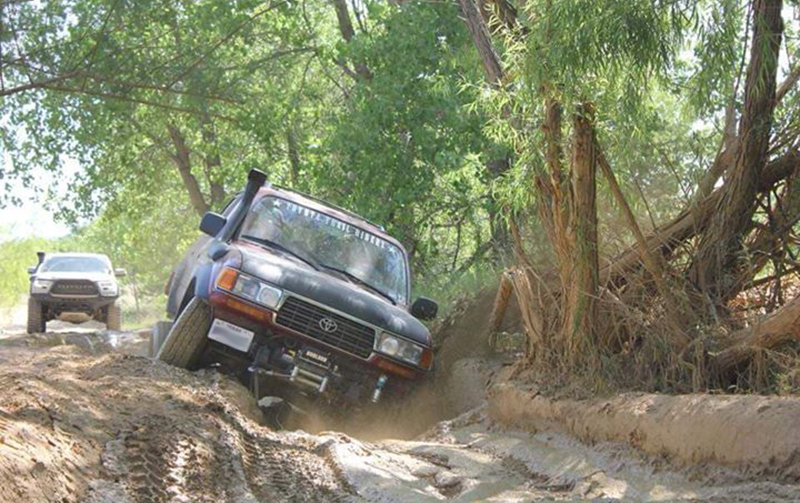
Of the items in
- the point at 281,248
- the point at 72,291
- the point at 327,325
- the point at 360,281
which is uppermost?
the point at 281,248

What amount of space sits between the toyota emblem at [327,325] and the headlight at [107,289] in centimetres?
1350

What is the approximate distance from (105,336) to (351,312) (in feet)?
31.6

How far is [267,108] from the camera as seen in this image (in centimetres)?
1897

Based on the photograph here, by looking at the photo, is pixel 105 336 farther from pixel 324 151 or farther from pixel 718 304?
pixel 718 304

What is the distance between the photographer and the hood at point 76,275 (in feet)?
67.3

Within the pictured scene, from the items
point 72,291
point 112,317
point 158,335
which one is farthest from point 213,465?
point 112,317

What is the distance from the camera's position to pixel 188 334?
8711 mm

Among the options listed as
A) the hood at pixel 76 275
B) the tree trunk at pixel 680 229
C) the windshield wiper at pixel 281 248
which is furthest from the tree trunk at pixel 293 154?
the tree trunk at pixel 680 229

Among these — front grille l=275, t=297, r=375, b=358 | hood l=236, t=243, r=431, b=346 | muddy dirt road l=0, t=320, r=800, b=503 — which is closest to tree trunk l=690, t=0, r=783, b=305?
muddy dirt road l=0, t=320, r=800, b=503

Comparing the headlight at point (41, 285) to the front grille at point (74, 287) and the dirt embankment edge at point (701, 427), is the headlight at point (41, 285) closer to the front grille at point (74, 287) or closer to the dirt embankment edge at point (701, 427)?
the front grille at point (74, 287)

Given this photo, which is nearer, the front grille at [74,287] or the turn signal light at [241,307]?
the turn signal light at [241,307]

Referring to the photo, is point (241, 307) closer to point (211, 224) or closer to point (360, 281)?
point (211, 224)

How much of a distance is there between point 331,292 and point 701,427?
11.7 ft

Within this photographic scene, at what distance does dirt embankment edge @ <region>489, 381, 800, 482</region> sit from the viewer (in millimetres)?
5152
